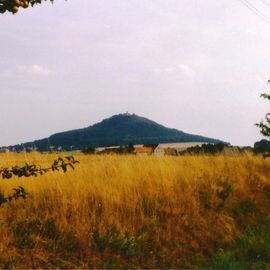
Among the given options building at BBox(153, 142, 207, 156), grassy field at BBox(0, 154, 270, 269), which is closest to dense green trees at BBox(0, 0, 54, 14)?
grassy field at BBox(0, 154, 270, 269)

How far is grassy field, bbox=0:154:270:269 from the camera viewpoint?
242 inches

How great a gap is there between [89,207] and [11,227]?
1.40 m

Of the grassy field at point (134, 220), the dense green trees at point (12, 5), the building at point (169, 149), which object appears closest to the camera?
the dense green trees at point (12, 5)

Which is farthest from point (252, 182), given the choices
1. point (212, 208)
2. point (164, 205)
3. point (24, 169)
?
point (24, 169)

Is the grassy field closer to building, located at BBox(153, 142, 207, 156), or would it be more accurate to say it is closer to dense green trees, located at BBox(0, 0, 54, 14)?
dense green trees, located at BBox(0, 0, 54, 14)

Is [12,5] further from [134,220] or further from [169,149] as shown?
[169,149]

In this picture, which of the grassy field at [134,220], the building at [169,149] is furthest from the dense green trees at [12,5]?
the building at [169,149]

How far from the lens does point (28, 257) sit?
586 centimetres

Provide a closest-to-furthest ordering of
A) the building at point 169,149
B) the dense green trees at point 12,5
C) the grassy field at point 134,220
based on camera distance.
→ the dense green trees at point 12,5
the grassy field at point 134,220
the building at point 169,149

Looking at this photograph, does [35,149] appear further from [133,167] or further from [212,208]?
[212,208]

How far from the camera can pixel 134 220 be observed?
7215 millimetres

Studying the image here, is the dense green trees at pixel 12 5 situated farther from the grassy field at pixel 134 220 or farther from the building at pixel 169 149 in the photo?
the building at pixel 169 149

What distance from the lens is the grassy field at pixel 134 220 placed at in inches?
242

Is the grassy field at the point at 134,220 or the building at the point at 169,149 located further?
the building at the point at 169,149
